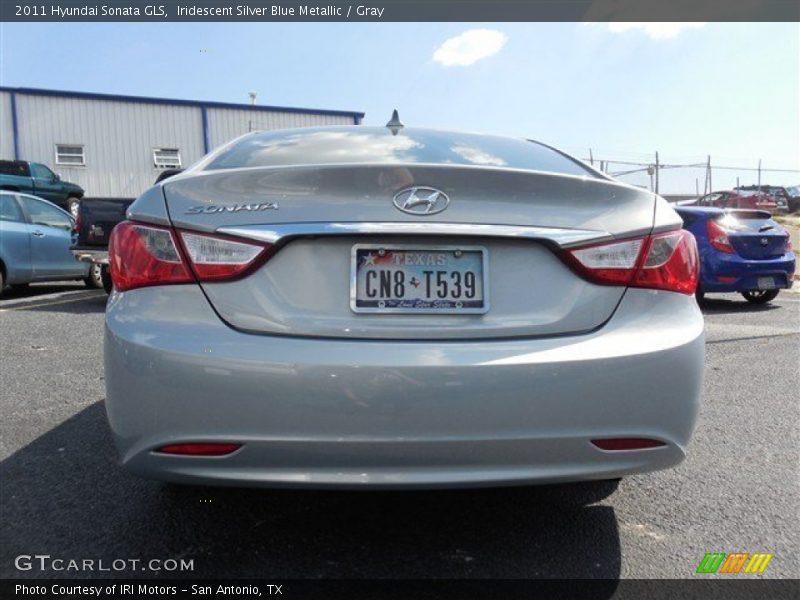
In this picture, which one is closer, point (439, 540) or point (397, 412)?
point (397, 412)

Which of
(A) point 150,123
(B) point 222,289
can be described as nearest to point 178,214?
(B) point 222,289

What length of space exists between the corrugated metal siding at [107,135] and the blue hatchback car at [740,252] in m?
18.1

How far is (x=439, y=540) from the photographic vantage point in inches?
93.4

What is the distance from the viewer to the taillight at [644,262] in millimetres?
2029

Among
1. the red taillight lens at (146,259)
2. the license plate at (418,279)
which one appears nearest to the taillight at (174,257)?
the red taillight lens at (146,259)

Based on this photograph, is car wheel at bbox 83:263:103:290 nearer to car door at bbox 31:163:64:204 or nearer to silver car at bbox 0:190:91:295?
silver car at bbox 0:190:91:295

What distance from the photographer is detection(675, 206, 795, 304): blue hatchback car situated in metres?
8.42

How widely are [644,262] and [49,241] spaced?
9.36 metres

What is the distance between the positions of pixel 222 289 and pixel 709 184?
26.8 meters

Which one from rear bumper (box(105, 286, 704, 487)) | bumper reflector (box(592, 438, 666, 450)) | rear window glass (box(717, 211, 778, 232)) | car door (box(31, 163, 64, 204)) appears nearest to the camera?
rear bumper (box(105, 286, 704, 487))

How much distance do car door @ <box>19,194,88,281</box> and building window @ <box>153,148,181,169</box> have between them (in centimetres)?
1362

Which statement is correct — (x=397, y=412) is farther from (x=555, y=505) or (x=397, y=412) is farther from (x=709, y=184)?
(x=709, y=184)

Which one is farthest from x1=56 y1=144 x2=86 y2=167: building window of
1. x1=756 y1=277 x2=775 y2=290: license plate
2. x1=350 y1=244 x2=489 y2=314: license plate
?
x1=350 y1=244 x2=489 y2=314: license plate

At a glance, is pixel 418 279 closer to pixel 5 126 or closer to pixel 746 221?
pixel 746 221
